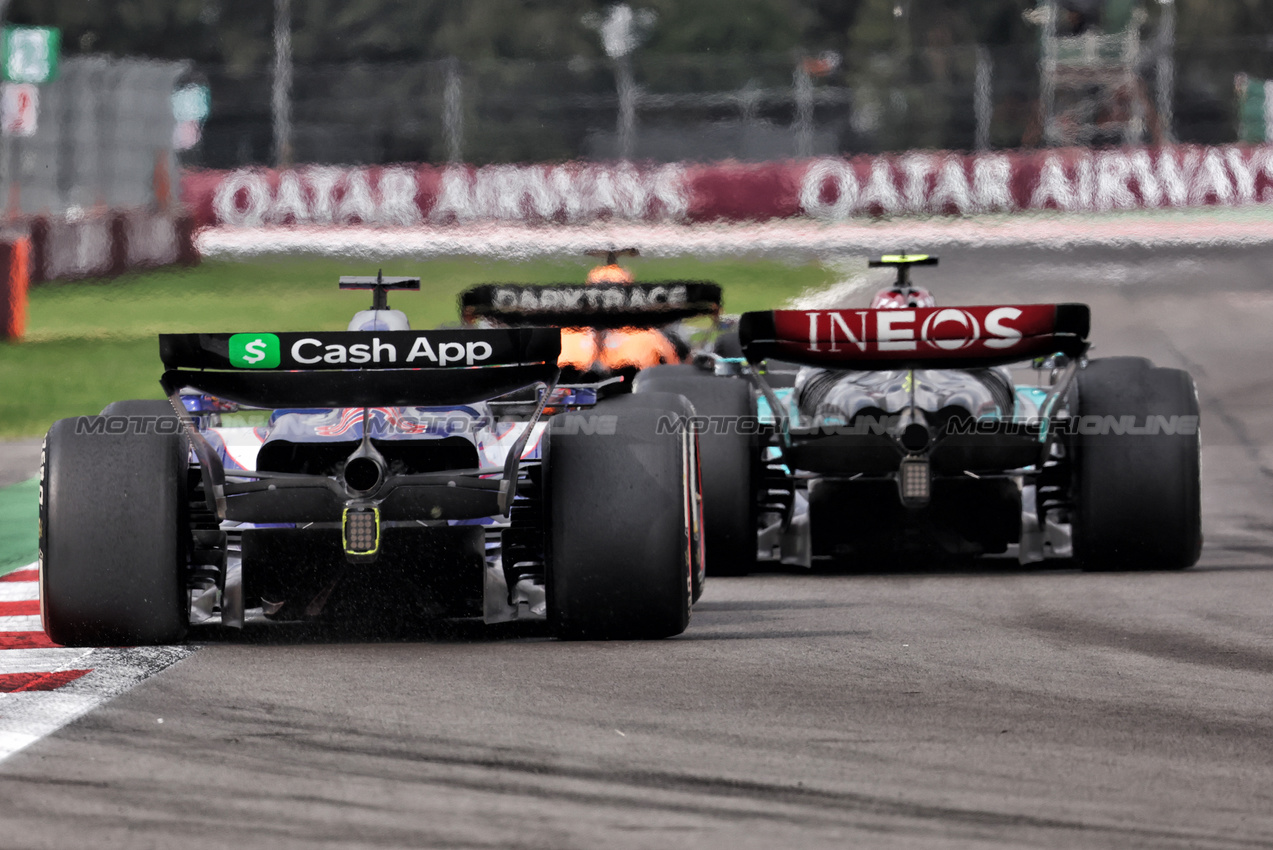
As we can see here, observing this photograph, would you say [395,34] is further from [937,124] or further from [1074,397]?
[1074,397]

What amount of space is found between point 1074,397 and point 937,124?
1264 inches

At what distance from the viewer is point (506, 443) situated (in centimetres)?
667

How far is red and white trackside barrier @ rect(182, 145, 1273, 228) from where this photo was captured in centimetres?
3469

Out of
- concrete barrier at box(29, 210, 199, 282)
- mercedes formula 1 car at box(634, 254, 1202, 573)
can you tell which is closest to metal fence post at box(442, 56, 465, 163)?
concrete barrier at box(29, 210, 199, 282)

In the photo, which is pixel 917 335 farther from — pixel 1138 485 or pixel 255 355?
pixel 255 355

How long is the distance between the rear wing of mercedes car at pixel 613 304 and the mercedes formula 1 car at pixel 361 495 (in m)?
5.37

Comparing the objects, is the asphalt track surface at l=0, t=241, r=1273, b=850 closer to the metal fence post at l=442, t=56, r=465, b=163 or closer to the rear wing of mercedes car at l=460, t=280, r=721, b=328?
the rear wing of mercedes car at l=460, t=280, r=721, b=328

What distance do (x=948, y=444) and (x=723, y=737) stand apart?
3.88m

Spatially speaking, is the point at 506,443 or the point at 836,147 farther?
the point at 836,147

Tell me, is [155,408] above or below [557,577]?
above

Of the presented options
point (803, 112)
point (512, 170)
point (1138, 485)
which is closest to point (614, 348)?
point (1138, 485)

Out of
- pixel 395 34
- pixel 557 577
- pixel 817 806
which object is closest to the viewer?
pixel 817 806

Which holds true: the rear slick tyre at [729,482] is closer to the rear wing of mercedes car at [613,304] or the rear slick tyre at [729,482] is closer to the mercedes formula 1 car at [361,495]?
the mercedes formula 1 car at [361,495]

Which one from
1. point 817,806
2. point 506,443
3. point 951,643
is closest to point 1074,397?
point 951,643
